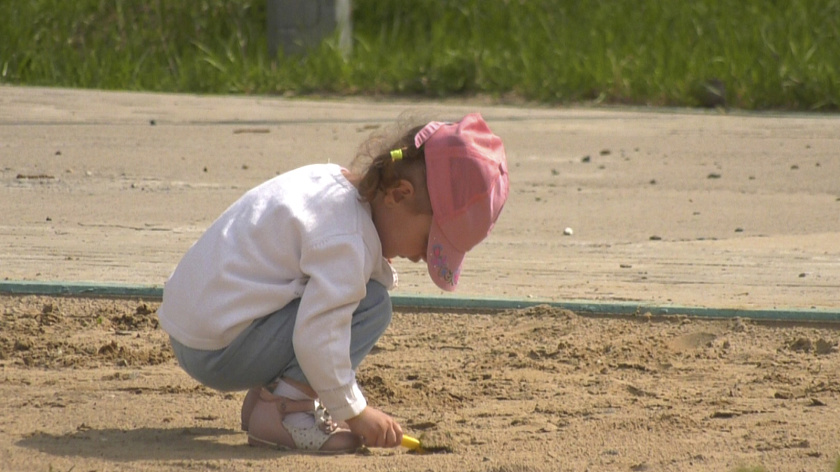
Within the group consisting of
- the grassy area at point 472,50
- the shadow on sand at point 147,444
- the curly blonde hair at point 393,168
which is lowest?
the grassy area at point 472,50

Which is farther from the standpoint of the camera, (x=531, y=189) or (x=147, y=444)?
(x=531, y=189)

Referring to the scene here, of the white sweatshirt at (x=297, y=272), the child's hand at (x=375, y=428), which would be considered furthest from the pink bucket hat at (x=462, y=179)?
the child's hand at (x=375, y=428)

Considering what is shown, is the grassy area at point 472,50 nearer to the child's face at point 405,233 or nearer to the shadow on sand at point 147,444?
the child's face at point 405,233

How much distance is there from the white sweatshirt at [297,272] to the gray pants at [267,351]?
0.09ft

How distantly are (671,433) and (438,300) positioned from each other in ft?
4.22

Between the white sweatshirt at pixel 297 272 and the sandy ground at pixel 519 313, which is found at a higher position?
the white sweatshirt at pixel 297 272

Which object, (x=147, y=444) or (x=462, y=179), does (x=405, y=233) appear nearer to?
(x=462, y=179)

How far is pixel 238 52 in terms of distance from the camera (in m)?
11.7

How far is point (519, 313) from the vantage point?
156 inches

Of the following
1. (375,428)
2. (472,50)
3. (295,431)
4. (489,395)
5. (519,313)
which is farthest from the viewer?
(472,50)

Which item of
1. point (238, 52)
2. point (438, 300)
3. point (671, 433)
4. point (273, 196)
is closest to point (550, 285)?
point (438, 300)

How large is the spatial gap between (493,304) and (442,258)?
1.38 meters

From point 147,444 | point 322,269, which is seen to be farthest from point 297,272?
point 147,444

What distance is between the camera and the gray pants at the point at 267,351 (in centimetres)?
266
